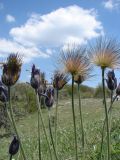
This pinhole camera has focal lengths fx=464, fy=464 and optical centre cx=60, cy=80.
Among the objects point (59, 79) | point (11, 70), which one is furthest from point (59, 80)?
point (11, 70)

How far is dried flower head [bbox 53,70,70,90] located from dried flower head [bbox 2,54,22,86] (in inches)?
A: 16.8

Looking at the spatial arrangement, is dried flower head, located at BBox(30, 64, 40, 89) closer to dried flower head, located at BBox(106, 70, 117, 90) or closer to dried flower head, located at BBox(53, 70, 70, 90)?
dried flower head, located at BBox(53, 70, 70, 90)

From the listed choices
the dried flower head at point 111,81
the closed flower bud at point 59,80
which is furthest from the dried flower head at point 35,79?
the dried flower head at point 111,81

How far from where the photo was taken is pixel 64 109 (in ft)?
53.5

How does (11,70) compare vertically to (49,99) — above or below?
above

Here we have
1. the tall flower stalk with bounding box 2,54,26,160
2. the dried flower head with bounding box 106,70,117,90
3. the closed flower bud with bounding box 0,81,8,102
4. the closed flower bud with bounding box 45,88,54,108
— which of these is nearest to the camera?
the tall flower stalk with bounding box 2,54,26,160

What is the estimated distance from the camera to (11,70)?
271 centimetres

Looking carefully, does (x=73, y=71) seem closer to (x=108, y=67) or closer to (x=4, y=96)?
(x=108, y=67)

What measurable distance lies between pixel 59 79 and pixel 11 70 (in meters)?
0.49

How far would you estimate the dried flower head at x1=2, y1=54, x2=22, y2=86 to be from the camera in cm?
270

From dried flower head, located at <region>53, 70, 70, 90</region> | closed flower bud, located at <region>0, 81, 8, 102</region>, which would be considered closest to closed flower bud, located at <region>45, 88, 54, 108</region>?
dried flower head, located at <region>53, 70, 70, 90</region>

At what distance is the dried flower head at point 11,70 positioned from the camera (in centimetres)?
270

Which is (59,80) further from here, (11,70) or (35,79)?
(11,70)

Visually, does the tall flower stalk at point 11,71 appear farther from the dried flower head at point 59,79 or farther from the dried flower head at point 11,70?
the dried flower head at point 59,79
